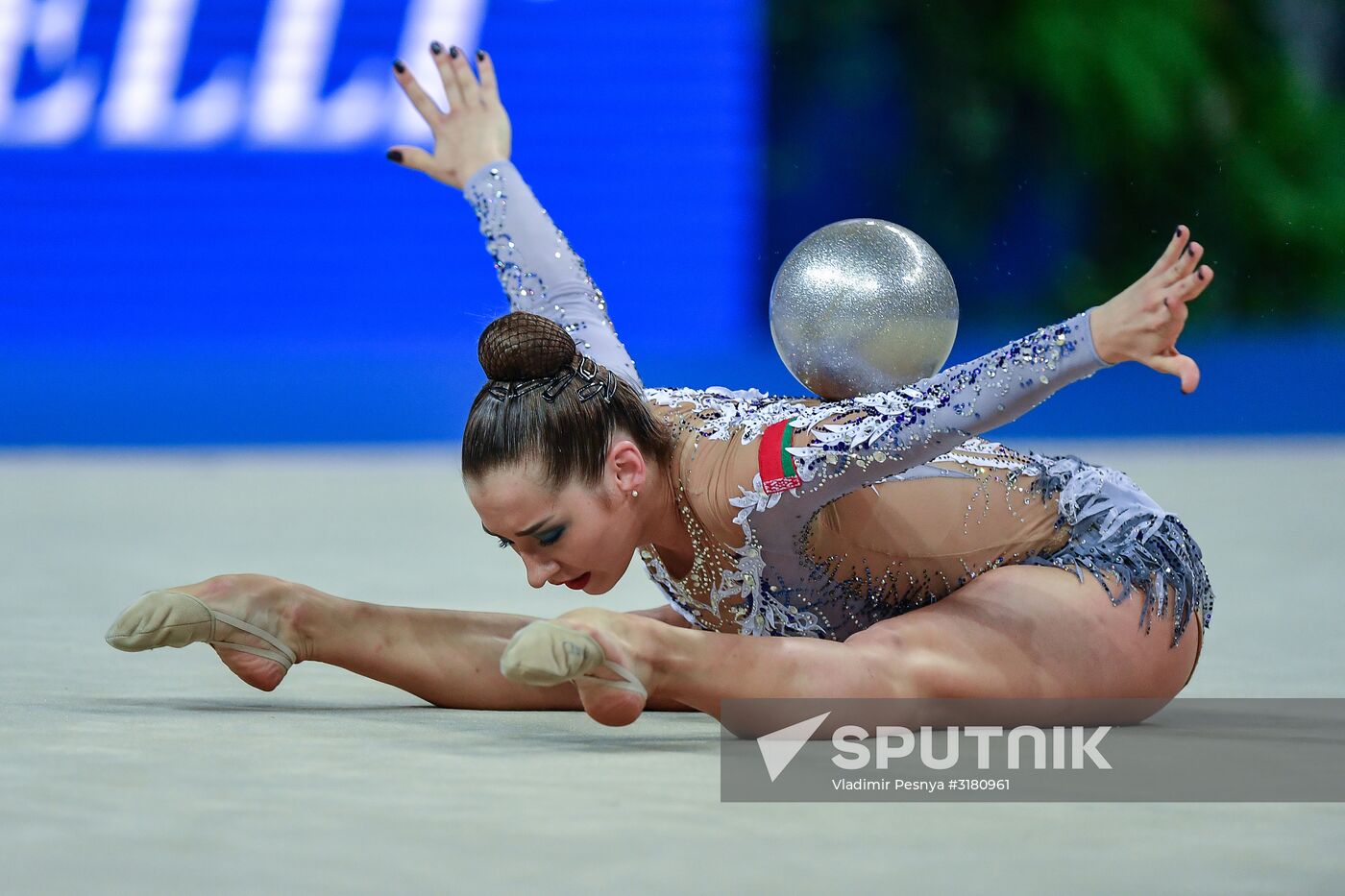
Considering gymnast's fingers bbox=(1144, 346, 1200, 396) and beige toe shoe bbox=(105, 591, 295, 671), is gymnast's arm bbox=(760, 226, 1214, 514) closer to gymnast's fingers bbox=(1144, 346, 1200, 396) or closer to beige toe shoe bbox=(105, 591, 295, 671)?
gymnast's fingers bbox=(1144, 346, 1200, 396)

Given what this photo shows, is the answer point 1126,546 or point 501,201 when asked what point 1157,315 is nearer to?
point 1126,546

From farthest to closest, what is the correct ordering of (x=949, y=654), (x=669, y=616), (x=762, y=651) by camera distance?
(x=669, y=616)
(x=949, y=654)
(x=762, y=651)

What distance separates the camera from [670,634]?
2020 mm

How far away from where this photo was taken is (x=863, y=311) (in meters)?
2.38

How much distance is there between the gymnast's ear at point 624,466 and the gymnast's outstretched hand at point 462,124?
0.72 metres

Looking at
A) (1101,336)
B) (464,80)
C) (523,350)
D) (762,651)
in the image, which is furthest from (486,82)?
(1101,336)

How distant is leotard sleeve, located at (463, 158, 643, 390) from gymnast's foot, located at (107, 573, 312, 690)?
59cm

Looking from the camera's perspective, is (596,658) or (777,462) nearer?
(596,658)

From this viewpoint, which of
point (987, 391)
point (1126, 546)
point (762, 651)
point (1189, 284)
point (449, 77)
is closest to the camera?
point (1189, 284)

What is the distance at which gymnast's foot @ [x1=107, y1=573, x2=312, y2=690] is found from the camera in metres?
2.29

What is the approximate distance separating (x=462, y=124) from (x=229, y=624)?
0.89 metres

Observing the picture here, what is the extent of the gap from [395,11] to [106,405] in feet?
7.14

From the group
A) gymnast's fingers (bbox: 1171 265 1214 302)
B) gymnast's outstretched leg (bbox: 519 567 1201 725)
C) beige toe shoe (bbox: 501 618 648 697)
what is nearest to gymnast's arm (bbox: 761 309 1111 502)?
gymnast's fingers (bbox: 1171 265 1214 302)

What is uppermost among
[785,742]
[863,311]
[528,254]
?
[528,254]
